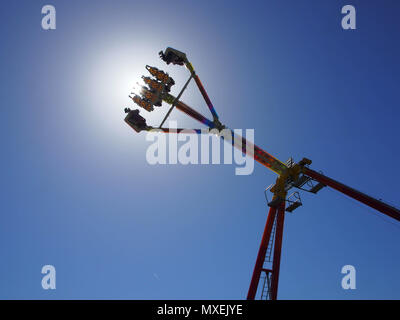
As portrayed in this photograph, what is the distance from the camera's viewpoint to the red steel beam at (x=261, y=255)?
51.1 ft

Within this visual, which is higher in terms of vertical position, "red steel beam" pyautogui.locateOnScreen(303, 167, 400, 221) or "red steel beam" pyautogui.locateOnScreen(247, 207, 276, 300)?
"red steel beam" pyautogui.locateOnScreen(303, 167, 400, 221)

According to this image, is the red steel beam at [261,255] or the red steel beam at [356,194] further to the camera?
the red steel beam at [356,194]

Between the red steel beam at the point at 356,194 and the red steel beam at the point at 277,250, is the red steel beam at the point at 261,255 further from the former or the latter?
the red steel beam at the point at 356,194

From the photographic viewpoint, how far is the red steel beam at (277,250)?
15867mm

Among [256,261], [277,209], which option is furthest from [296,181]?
[256,261]

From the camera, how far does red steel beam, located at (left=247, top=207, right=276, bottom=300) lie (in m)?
15.6

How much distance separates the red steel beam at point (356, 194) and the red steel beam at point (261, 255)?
10.5 feet

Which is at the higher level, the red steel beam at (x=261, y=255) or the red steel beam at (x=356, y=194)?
the red steel beam at (x=356, y=194)

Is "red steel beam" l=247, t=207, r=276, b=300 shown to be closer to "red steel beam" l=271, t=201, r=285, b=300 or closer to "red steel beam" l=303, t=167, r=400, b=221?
"red steel beam" l=271, t=201, r=285, b=300

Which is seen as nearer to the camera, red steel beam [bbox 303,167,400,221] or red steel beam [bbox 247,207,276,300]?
red steel beam [bbox 247,207,276,300]

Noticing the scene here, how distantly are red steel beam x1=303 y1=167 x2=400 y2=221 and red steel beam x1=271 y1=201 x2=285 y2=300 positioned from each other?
8.26 ft

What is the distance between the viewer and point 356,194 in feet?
55.0

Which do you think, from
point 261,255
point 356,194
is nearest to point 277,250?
point 261,255
